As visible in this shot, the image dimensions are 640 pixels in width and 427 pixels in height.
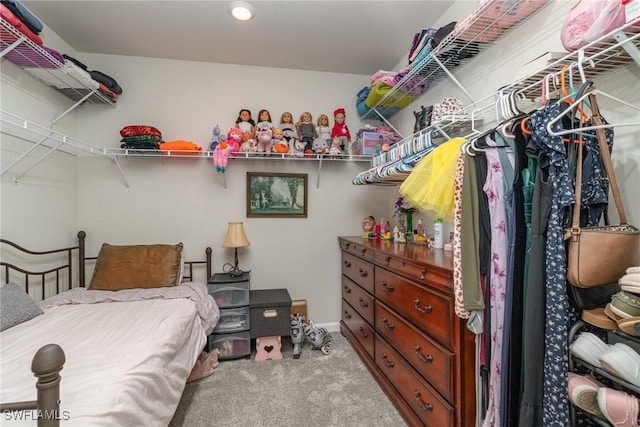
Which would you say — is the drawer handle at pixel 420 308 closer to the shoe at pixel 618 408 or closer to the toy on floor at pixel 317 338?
the shoe at pixel 618 408

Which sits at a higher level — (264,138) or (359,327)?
(264,138)

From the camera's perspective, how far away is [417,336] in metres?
1.55

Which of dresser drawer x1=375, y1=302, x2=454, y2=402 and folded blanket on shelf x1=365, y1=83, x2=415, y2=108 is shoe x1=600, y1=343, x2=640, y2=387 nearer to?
dresser drawer x1=375, y1=302, x2=454, y2=402

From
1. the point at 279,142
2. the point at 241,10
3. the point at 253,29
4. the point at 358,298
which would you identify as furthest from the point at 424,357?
the point at 253,29

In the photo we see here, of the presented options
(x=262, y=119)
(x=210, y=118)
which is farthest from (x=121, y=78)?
→ (x=262, y=119)

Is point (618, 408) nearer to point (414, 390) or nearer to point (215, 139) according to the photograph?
point (414, 390)

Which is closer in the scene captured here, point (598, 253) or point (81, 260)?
point (598, 253)

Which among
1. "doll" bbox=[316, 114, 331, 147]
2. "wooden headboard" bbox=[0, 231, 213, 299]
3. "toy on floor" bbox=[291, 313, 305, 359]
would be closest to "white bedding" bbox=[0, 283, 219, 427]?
"wooden headboard" bbox=[0, 231, 213, 299]

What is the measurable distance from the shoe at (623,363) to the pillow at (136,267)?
268cm

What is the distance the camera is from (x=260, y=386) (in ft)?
6.85

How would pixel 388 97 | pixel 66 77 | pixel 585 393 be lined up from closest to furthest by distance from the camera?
pixel 585 393, pixel 66 77, pixel 388 97

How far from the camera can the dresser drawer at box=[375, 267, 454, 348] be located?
52.4 inches

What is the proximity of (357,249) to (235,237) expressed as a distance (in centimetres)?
110

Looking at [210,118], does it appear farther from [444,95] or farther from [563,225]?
[563,225]
